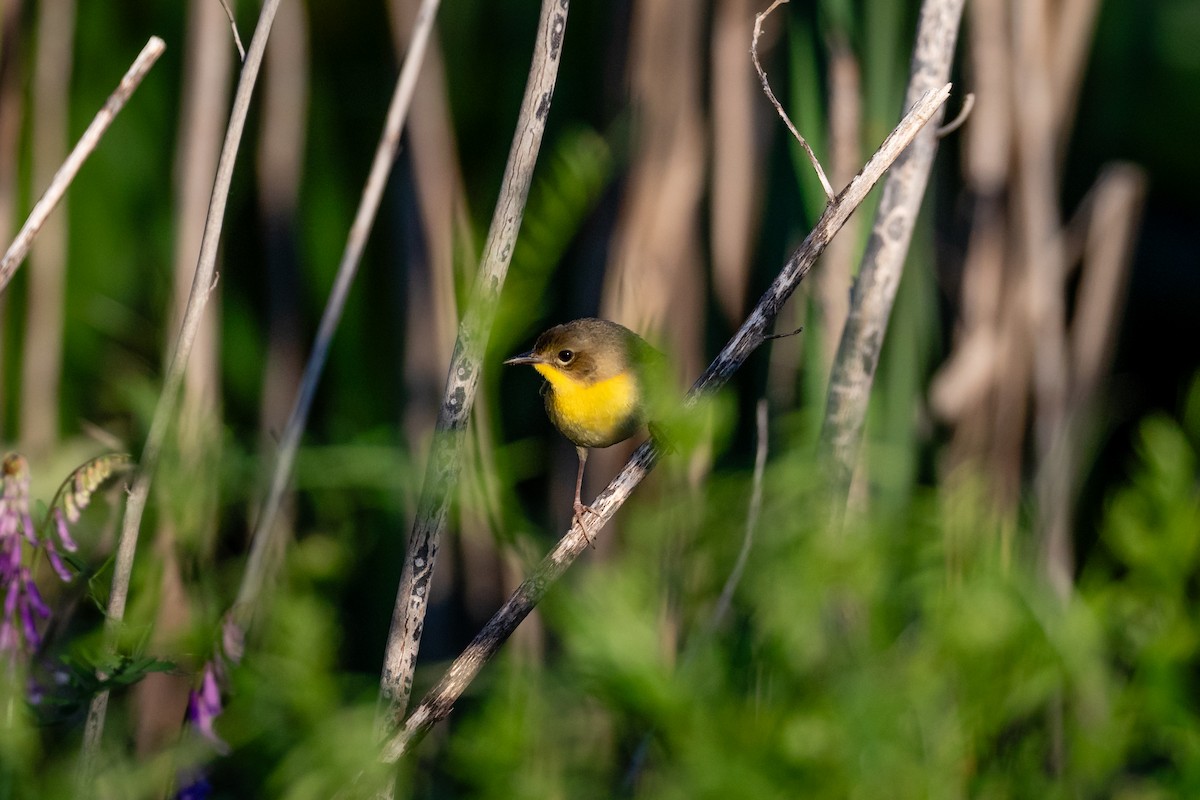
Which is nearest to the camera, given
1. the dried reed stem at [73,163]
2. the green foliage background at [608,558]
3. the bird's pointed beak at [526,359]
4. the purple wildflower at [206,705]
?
the dried reed stem at [73,163]

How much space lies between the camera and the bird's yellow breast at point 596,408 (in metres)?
1.84

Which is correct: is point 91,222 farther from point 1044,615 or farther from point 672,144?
point 1044,615

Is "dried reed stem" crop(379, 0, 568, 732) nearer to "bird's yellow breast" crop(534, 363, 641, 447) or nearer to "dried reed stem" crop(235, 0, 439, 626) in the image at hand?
"dried reed stem" crop(235, 0, 439, 626)

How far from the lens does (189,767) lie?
5.47ft

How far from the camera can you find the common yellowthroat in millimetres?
1830

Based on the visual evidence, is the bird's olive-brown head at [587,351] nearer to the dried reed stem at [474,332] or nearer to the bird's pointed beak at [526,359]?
the bird's pointed beak at [526,359]

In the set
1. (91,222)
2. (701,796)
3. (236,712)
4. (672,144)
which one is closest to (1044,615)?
(701,796)

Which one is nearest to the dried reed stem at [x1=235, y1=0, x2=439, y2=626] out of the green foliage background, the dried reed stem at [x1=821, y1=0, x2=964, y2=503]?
the green foliage background

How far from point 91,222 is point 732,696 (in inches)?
94.4

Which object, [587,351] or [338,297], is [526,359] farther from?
[338,297]

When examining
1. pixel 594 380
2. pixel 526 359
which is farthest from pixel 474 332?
pixel 526 359

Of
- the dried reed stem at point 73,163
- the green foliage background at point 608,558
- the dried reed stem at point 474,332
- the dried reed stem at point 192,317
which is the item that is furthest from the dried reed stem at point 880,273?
the dried reed stem at point 73,163

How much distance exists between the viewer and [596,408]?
188 centimetres

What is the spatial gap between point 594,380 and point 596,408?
8 cm
